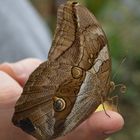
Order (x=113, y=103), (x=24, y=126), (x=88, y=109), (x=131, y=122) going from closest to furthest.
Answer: (x=24, y=126) → (x=88, y=109) → (x=113, y=103) → (x=131, y=122)

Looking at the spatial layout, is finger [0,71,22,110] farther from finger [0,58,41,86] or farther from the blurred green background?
the blurred green background

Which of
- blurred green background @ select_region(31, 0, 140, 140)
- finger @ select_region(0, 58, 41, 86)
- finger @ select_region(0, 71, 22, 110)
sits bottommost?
blurred green background @ select_region(31, 0, 140, 140)

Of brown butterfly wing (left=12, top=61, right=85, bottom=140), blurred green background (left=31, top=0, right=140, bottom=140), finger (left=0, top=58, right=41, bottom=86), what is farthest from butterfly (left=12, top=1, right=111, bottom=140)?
blurred green background (left=31, top=0, right=140, bottom=140)

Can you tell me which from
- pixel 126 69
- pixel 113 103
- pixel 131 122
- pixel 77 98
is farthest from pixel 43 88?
pixel 126 69

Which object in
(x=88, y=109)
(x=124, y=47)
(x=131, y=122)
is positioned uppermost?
(x=88, y=109)

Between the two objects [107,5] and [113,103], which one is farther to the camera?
[107,5]

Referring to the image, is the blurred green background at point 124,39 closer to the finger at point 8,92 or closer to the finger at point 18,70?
the finger at point 18,70

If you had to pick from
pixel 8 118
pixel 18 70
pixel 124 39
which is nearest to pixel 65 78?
pixel 8 118

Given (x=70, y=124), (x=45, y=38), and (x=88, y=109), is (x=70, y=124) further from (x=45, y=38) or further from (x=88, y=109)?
(x=45, y=38)
